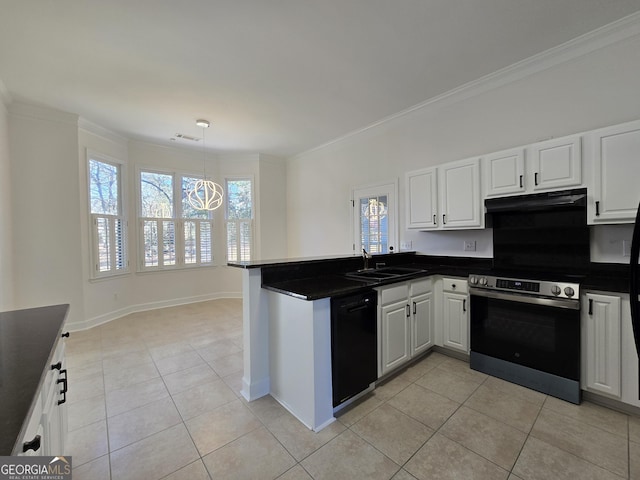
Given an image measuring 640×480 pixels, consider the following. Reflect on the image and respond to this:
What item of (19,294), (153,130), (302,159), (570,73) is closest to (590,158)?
(570,73)

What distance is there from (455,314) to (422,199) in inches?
54.9

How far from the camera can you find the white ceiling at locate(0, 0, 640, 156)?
2143mm

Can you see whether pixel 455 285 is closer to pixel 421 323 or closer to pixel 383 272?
pixel 421 323

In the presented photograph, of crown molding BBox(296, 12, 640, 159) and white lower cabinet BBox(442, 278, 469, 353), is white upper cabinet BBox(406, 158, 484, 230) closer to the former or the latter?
white lower cabinet BBox(442, 278, 469, 353)

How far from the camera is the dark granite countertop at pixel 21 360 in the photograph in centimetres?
70

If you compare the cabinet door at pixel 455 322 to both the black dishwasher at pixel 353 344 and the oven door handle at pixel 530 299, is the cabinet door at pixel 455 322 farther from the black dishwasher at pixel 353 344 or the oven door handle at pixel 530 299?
the black dishwasher at pixel 353 344

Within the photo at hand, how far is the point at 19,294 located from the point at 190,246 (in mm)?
2496

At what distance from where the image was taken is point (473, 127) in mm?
3273

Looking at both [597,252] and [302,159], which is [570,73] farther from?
[302,159]

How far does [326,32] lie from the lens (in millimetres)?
2383

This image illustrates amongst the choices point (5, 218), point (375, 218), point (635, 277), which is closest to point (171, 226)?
point (5, 218)

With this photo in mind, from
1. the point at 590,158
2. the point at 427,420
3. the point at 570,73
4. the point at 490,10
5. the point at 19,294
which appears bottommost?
the point at 427,420

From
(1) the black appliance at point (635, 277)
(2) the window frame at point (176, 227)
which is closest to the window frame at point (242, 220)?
(2) the window frame at point (176, 227)

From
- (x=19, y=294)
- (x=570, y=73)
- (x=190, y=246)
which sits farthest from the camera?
(x=190, y=246)
